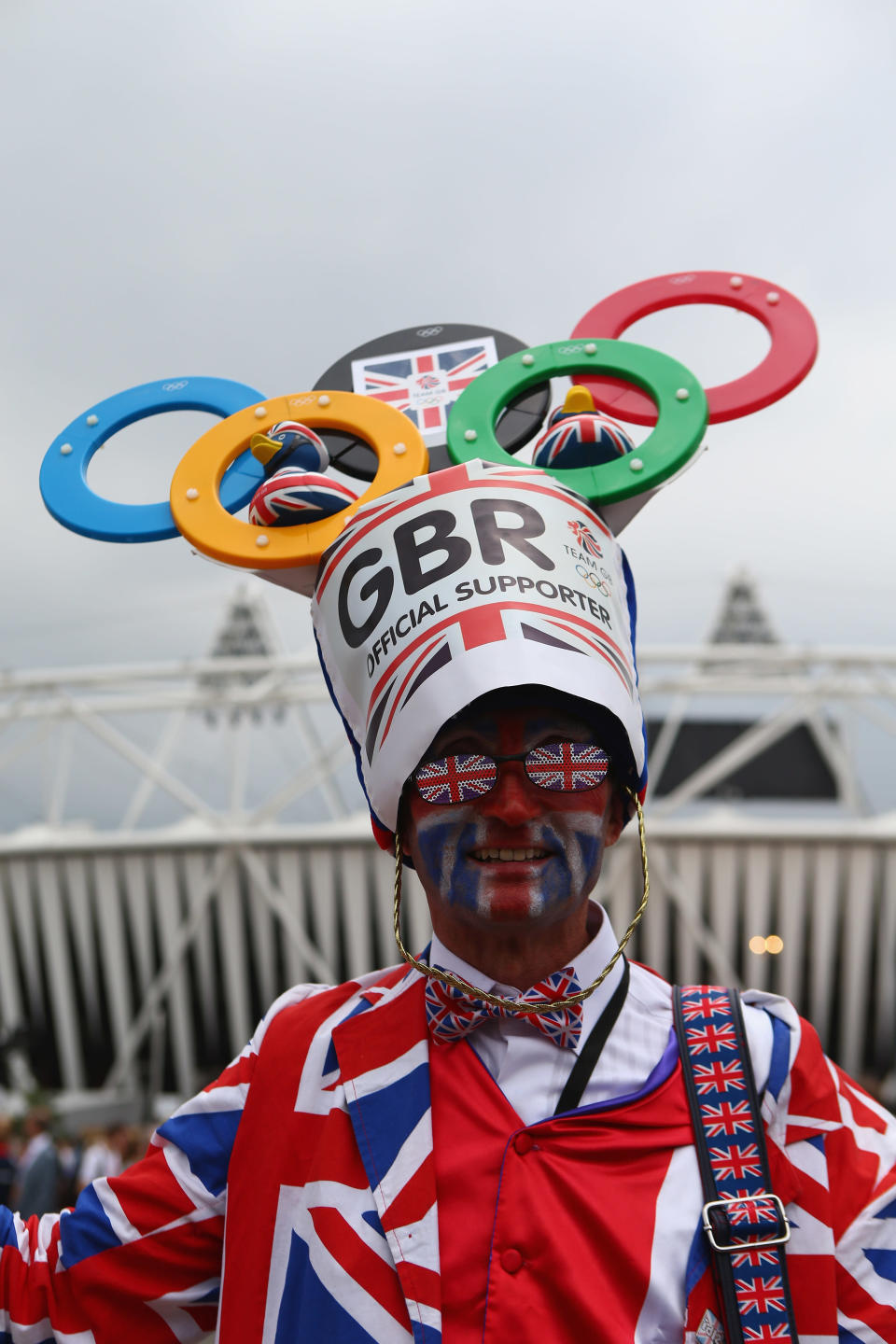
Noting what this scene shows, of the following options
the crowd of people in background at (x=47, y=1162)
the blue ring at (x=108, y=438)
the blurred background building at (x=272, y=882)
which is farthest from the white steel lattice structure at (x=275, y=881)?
the blue ring at (x=108, y=438)

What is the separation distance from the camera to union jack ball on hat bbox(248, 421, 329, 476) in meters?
2.29

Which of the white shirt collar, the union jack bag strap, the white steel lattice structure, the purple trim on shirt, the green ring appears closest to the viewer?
the union jack bag strap

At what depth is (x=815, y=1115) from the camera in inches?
72.0

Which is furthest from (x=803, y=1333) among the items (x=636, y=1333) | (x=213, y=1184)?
(x=213, y=1184)

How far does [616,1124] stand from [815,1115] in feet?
1.15

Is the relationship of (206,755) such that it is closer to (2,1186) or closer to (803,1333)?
(2,1186)

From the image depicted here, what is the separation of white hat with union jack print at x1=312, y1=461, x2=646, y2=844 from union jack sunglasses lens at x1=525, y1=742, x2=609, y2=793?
0.10 m

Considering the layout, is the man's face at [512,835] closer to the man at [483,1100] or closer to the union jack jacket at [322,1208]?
the man at [483,1100]

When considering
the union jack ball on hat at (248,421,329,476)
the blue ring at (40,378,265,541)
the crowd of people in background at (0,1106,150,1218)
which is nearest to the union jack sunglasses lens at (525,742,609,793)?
the union jack ball on hat at (248,421,329,476)

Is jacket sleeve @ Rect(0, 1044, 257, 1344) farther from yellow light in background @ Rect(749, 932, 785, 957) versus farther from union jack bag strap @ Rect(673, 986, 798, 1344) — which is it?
yellow light in background @ Rect(749, 932, 785, 957)

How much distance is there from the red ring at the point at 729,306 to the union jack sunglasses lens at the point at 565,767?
912 millimetres

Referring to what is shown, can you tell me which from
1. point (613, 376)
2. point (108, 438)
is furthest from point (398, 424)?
point (108, 438)

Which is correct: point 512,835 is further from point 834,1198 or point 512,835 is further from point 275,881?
point 275,881

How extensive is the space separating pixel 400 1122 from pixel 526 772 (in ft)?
2.20
